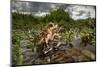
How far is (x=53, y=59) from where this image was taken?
256 cm

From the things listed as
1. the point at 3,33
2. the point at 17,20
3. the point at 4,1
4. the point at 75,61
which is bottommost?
the point at 75,61

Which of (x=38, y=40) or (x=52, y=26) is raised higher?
(x=52, y=26)

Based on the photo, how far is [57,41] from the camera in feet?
8.51

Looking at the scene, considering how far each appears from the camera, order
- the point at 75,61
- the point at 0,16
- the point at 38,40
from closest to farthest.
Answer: the point at 0,16 → the point at 38,40 → the point at 75,61

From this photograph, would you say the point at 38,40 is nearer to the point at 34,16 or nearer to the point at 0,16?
the point at 34,16

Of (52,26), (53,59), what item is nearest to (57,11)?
(52,26)

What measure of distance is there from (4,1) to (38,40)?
0.62 metres

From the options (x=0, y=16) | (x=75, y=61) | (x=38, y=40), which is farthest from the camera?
(x=75, y=61)

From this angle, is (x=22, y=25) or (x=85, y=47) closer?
(x=22, y=25)

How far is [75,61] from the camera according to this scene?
2668 millimetres

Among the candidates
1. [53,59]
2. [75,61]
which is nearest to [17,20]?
[53,59]

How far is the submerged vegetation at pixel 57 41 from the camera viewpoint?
242cm

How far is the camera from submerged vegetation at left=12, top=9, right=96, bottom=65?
2416 mm

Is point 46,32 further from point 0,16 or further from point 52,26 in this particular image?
point 0,16
